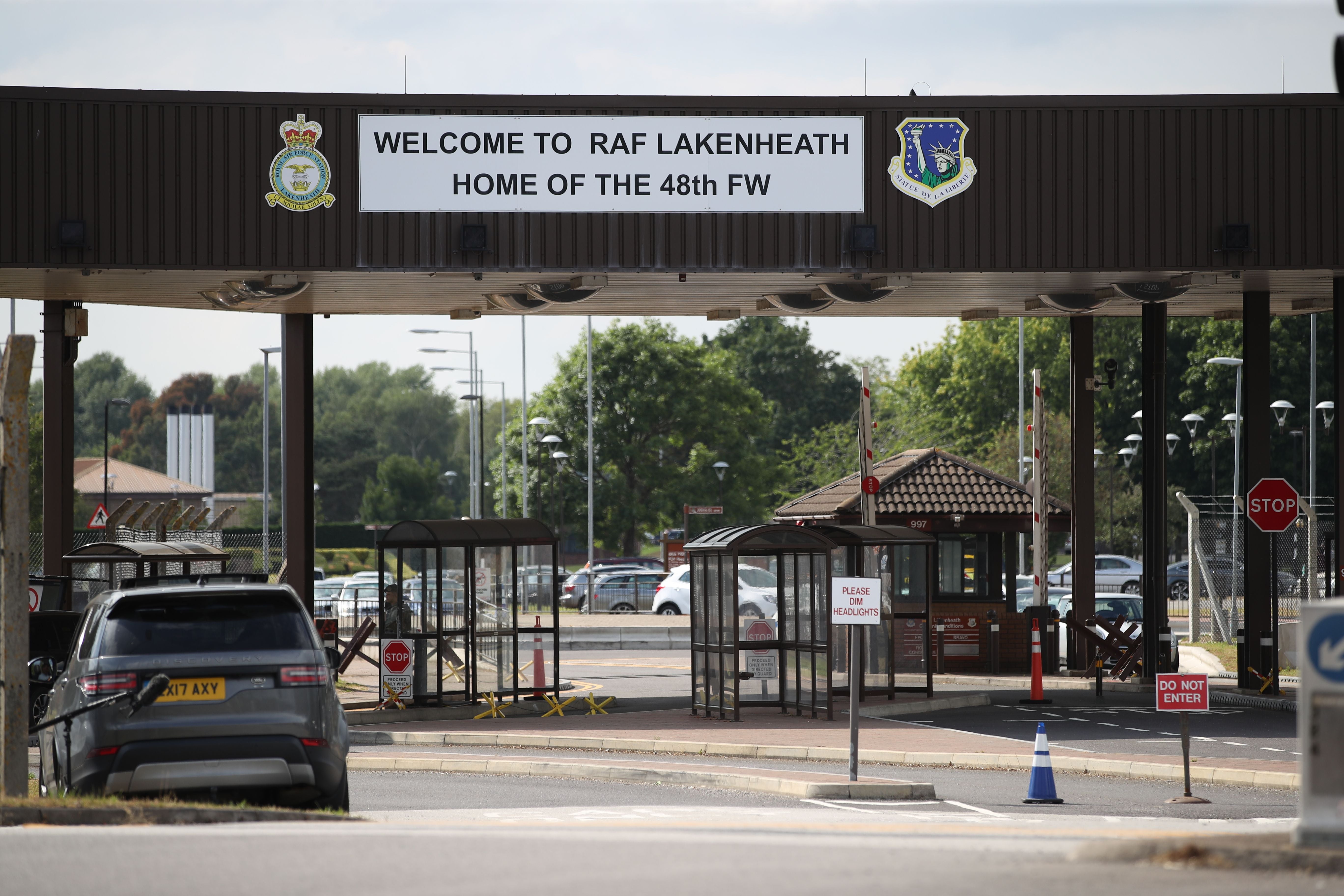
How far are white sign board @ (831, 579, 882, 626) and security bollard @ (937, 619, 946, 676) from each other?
1215 cm

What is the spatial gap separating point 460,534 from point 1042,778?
9.54 m

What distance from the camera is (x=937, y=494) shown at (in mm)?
27438

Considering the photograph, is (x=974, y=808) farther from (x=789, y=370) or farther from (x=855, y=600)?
(x=789, y=370)

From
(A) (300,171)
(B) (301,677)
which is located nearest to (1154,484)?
A: (A) (300,171)

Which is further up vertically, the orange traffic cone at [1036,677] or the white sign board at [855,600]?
the white sign board at [855,600]

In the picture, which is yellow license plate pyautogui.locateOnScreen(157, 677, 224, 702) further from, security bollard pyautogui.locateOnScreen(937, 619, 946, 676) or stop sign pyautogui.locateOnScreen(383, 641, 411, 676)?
security bollard pyautogui.locateOnScreen(937, 619, 946, 676)

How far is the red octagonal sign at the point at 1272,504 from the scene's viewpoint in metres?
21.1

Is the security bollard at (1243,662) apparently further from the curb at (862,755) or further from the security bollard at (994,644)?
the curb at (862,755)

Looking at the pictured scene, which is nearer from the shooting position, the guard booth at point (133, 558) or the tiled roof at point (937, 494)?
the guard booth at point (133, 558)

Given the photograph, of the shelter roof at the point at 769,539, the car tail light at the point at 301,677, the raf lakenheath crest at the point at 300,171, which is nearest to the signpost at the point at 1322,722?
the car tail light at the point at 301,677

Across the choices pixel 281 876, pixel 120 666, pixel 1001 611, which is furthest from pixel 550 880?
pixel 1001 611

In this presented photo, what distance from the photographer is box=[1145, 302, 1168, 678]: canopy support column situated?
876 inches

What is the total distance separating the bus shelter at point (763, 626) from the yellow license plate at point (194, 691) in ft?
33.2

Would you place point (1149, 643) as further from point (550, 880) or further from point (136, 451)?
point (136, 451)
